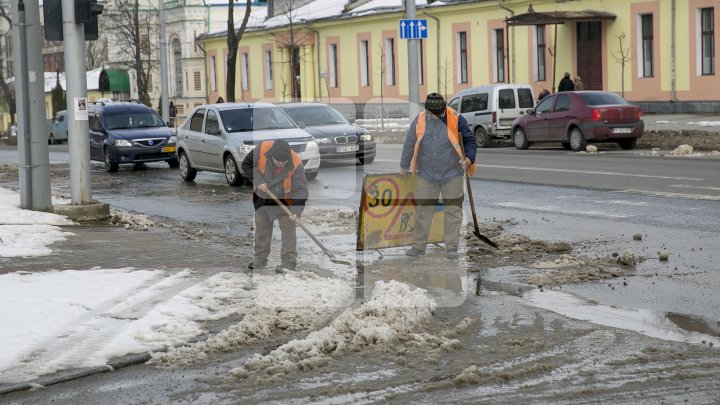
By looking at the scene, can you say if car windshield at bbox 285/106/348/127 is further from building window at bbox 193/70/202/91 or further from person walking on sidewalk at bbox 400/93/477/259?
building window at bbox 193/70/202/91

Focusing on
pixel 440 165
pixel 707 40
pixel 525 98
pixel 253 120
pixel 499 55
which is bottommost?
pixel 440 165

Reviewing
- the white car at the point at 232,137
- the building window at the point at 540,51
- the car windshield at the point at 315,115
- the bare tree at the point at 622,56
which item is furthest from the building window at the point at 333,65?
the white car at the point at 232,137

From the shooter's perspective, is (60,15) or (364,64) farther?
(364,64)

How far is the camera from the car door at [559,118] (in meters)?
29.3

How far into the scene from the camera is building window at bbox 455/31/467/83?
5078 centimetres

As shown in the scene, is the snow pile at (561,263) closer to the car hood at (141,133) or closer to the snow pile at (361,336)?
the snow pile at (361,336)

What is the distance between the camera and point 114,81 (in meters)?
80.2

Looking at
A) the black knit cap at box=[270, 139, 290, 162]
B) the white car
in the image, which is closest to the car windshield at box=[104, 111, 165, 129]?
the white car

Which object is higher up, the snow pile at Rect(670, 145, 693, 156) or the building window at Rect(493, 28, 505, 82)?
the building window at Rect(493, 28, 505, 82)

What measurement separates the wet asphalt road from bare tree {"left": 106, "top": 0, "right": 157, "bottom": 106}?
44005mm

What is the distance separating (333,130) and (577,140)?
694 cm

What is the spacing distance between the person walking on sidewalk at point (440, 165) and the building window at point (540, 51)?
35.3 metres

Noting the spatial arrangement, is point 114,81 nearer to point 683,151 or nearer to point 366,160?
point 366,160

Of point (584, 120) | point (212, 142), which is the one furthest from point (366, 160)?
point (584, 120)
